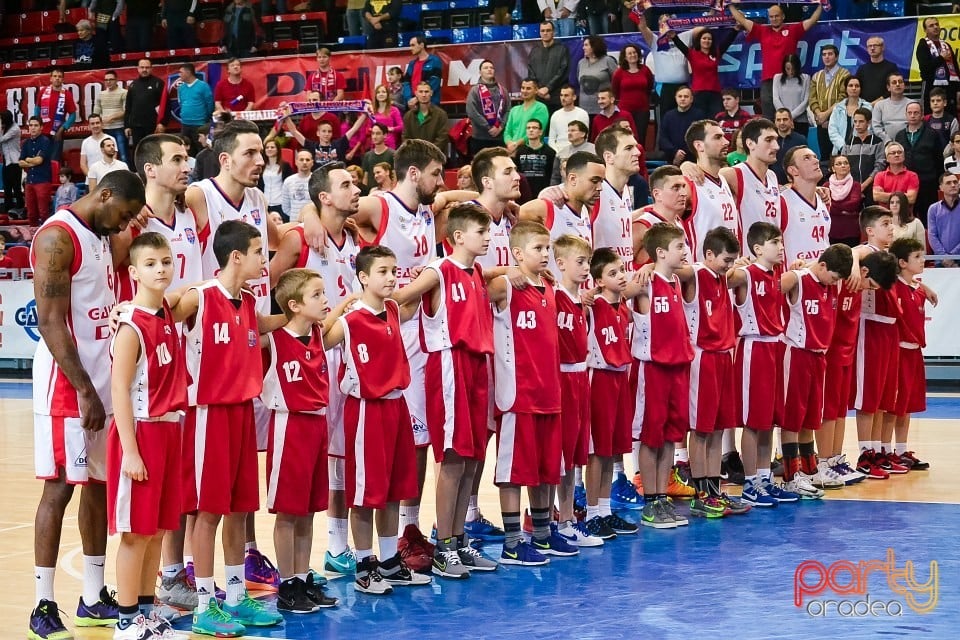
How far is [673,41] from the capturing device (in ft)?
55.2

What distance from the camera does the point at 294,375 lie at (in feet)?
21.2

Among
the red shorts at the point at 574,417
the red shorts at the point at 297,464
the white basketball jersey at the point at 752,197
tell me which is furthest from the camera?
the white basketball jersey at the point at 752,197

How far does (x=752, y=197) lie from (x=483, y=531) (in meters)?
3.26

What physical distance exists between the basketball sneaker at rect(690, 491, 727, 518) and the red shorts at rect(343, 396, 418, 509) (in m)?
2.51

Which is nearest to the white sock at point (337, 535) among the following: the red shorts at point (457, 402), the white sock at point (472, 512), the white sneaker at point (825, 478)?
the red shorts at point (457, 402)

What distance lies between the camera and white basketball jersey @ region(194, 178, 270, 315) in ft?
22.5

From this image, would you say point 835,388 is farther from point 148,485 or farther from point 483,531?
point 148,485

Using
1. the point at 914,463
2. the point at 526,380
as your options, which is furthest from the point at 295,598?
the point at 914,463

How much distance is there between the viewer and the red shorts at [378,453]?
6621 millimetres

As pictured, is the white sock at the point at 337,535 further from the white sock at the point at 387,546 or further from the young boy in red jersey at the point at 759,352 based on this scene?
the young boy in red jersey at the point at 759,352

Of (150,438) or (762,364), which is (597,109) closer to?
(762,364)

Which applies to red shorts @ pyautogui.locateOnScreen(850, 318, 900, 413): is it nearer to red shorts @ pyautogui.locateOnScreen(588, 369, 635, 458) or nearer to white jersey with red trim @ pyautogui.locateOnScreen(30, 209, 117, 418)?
red shorts @ pyautogui.locateOnScreen(588, 369, 635, 458)

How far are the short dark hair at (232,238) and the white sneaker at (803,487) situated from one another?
187 inches

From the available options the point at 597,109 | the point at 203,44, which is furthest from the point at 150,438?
the point at 203,44
